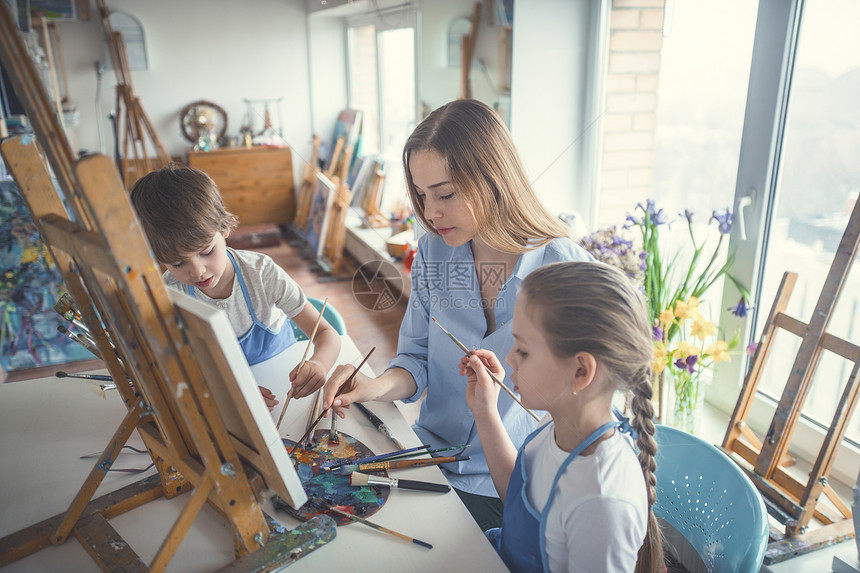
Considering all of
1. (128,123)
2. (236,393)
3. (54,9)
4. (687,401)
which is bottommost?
(687,401)

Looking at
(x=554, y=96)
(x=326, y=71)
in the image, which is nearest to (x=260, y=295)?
(x=554, y=96)

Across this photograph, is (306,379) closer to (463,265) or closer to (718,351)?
(463,265)

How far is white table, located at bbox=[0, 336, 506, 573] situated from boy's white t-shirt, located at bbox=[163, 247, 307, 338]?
0.23 meters

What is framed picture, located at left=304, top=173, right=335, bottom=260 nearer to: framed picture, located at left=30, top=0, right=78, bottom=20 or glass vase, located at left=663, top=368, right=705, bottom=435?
framed picture, located at left=30, top=0, right=78, bottom=20

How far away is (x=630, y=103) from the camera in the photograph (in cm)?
238

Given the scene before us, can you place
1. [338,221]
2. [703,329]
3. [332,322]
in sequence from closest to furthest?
1. [703,329]
2. [332,322]
3. [338,221]

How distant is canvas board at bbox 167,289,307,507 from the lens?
0.62 meters

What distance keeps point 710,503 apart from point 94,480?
999mm

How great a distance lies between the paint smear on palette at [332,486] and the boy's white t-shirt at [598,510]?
10.3 inches

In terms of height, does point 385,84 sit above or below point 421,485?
above

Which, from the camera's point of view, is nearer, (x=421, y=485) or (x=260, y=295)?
(x=421, y=485)

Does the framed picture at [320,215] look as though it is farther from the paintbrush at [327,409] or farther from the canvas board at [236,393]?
the canvas board at [236,393]

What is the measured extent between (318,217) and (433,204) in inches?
144

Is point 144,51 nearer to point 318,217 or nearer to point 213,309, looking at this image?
point 318,217
